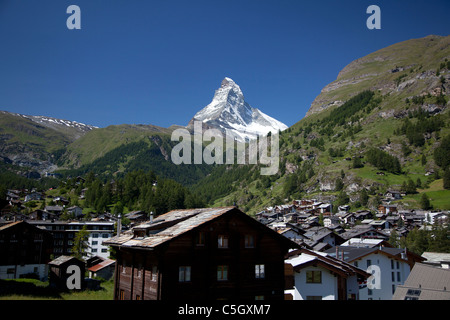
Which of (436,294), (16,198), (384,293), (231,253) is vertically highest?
(16,198)

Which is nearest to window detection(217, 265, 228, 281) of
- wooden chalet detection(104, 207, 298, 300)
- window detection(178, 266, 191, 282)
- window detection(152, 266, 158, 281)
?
wooden chalet detection(104, 207, 298, 300)

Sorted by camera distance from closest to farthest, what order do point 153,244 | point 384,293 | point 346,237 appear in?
point 153,244, point 384,293, point 346,237

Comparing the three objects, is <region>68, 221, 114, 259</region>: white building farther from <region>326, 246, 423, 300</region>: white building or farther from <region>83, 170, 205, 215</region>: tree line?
<region>326, 246, 423, 300</region>: white building

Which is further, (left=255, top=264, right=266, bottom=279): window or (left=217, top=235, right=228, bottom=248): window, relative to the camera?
(left=255, top=264, right=266, bottom=279): window

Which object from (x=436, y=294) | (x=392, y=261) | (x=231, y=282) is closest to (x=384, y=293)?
(x=392, y=261)

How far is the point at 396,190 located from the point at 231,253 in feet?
571

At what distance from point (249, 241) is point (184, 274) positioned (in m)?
6.25

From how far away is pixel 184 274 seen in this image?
83.6 ft

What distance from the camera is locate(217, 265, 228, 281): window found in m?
27.0

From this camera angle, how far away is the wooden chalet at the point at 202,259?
81.8 feet

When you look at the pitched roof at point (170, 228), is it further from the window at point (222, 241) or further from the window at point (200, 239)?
the window at point (222, 241)

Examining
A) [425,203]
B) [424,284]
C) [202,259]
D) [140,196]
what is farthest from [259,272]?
[425,203]
